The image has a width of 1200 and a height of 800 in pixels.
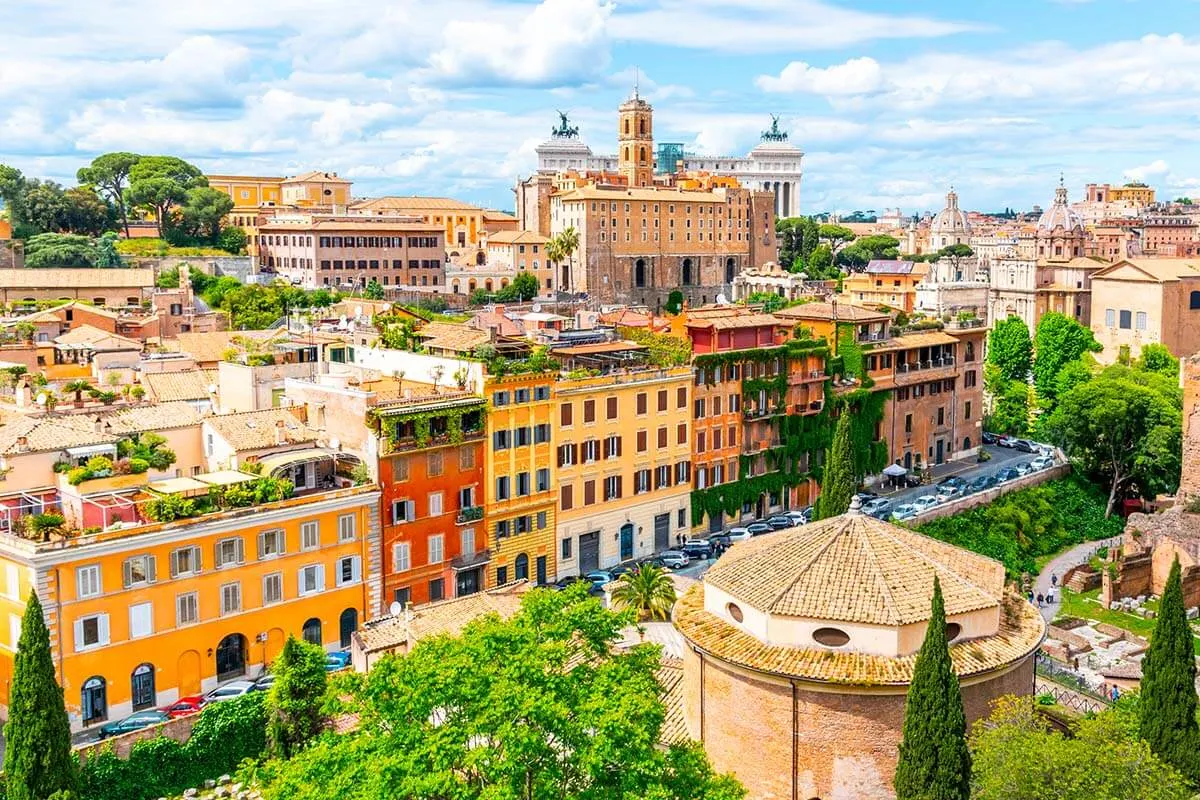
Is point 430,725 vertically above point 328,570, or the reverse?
point 430,725

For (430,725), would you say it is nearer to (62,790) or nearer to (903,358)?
(62,790)

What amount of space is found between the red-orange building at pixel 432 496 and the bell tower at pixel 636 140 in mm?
110132

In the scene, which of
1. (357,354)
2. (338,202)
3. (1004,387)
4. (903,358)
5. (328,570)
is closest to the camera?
(328,570)

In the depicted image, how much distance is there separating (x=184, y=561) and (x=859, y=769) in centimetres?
2211

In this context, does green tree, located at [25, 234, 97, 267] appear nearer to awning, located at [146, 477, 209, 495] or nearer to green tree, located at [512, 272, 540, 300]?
green tree, located at [512, 272, 540, 300]

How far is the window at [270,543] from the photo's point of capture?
3884 cm

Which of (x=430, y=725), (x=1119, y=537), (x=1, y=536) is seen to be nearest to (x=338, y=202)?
(x=1119, y=537)

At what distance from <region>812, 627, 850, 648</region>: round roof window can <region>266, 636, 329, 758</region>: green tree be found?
13198 millimetres

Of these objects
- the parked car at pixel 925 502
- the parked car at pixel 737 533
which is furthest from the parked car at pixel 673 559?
the parked car at pixel 925 502

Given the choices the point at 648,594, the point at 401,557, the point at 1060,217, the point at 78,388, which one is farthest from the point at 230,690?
the point at 1060,217

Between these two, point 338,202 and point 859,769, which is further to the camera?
point 338,202

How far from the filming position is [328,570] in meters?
40.9

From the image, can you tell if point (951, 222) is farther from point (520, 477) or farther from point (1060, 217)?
A: point (520, 477)

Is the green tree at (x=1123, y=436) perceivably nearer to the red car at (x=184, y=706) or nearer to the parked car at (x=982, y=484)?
the parked car at (x=982, y=484)
